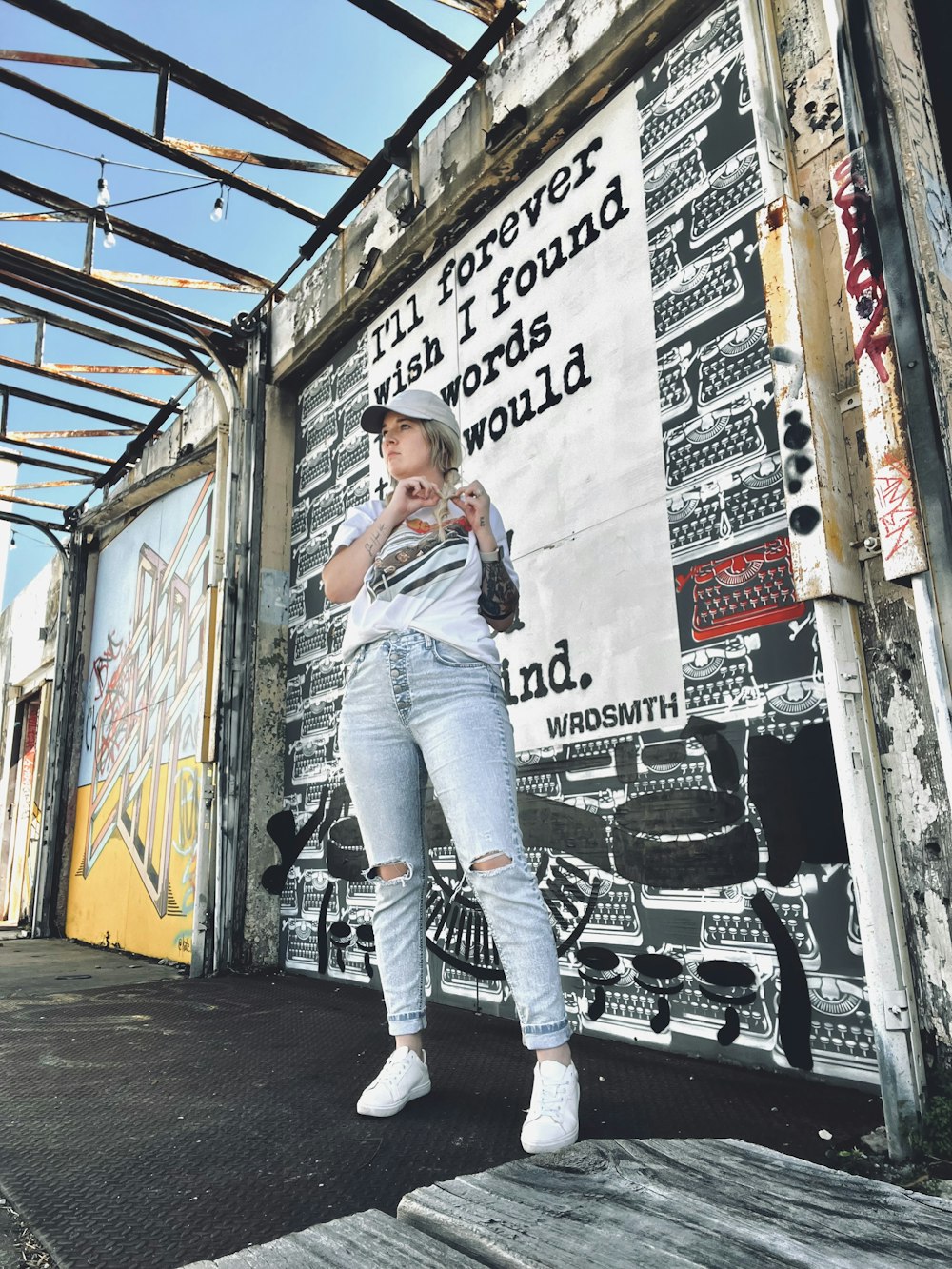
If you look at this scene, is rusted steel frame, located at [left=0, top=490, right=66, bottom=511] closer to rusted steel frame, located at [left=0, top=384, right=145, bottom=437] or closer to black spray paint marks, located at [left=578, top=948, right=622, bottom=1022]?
rusted steel frame, located at [left=0, top=384, right=145, bottom=437]

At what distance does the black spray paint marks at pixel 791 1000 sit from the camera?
183 centimetres

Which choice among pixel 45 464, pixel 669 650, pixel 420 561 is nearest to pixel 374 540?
pixel 420 561

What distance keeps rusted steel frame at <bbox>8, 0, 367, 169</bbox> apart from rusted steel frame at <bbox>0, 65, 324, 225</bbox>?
19 cm

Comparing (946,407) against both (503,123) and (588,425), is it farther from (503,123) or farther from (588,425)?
(503,123)

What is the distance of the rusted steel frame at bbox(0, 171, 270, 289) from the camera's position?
13.7 feet

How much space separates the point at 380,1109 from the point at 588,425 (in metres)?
1.99

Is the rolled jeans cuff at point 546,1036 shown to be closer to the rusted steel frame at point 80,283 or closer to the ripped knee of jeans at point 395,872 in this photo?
the ripped knee of jeans at point 395,872

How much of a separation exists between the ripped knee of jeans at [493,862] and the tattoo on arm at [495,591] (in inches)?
20.0

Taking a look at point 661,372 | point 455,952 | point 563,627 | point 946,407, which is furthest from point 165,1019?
point 946,407

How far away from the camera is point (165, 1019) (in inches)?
109

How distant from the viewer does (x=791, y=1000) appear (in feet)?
6.11

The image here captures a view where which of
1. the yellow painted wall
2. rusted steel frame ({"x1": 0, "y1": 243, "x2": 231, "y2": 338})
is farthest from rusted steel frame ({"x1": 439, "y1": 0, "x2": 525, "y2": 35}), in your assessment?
the yellow painted wall

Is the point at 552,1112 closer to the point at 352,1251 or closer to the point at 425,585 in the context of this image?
the point at 352,1251

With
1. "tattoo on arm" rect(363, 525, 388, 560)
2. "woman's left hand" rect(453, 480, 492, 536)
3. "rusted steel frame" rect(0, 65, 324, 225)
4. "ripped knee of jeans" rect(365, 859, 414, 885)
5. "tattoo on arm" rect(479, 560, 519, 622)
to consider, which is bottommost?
"ripped knee of jeans" rect(365, 859, 414, 885)
